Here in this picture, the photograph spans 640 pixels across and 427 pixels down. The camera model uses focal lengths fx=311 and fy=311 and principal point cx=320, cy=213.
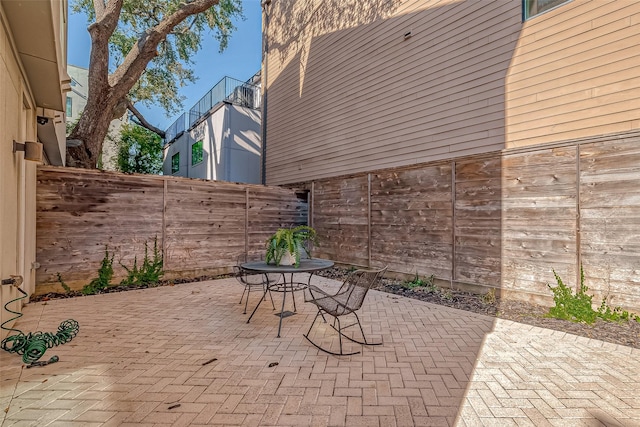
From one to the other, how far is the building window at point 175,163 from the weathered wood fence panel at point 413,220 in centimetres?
1240

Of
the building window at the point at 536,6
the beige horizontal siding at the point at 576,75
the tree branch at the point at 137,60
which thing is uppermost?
the tree branch at the point at 137,60

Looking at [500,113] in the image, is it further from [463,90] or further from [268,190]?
[268,190]

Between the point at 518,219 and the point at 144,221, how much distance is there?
6.24m

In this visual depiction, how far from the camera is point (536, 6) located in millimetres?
4430

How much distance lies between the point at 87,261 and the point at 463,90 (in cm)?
686

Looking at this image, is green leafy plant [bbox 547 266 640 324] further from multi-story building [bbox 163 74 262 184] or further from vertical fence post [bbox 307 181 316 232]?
multi-story building [bbox 163 74 262 184]

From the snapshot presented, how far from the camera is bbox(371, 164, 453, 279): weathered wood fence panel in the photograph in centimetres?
525

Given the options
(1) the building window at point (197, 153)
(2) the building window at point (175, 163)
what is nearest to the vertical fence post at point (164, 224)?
(1) the building window at point (197, 153)

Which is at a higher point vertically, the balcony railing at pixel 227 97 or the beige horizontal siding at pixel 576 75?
the balcony railing at pixel 227 97

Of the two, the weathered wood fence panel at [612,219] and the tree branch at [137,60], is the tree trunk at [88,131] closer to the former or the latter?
the tree branch at [137,60]

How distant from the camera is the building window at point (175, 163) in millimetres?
15555

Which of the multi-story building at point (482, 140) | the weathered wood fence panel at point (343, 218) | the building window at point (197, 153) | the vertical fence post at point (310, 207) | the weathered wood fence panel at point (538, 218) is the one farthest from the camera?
the building window at point (197, 153)

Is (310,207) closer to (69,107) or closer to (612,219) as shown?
(612,219)

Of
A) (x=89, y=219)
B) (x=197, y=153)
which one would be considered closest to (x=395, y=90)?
(x=89, y=219)
